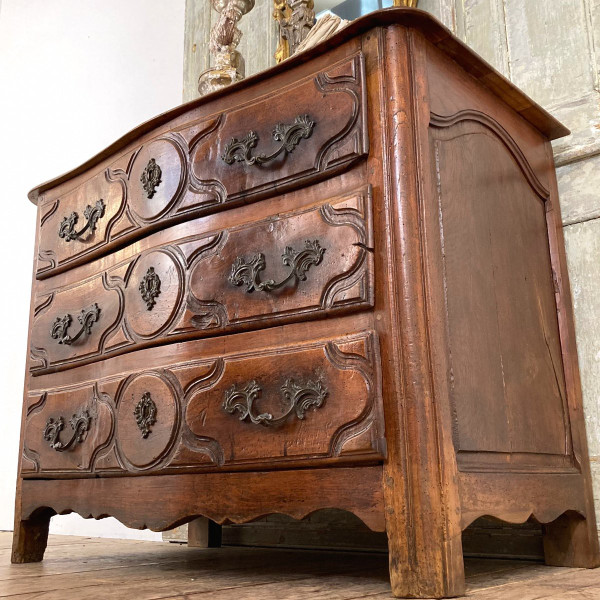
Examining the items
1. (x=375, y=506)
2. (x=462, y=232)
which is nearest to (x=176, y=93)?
(x=462, y=232)

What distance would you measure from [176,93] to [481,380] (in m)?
1.84

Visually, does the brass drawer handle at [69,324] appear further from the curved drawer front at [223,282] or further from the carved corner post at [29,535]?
the carved corner post at [29,535]

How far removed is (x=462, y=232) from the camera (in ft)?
3.60

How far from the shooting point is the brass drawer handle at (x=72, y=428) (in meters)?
1.33

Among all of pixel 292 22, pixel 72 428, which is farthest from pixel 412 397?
pixel 292 22

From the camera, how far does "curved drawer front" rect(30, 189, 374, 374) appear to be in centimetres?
101

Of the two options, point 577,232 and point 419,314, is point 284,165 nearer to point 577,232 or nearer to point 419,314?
point 419,314

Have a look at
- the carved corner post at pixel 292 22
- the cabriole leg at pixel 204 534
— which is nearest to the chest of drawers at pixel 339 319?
the cabriole leg at pixel 204 534

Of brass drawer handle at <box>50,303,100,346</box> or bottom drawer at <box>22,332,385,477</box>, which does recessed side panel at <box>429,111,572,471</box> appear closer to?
bottom drawer at <box>22,332,385,477</box>

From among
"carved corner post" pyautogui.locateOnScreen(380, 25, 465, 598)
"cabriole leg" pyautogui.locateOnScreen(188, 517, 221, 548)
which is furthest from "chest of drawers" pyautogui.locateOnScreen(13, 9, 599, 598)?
"cabriole leg" pyautogui.locateOnScreen(188, 517, 221, 548)

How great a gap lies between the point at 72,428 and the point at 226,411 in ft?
1.43

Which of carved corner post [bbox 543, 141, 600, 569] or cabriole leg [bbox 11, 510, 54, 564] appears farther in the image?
cabriole leg [bbox 11, 510, 54, 564]

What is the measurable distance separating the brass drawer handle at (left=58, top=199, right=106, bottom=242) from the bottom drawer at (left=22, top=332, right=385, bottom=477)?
0.98 feet

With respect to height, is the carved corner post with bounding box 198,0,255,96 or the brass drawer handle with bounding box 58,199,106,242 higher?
the carved corner post with bounding box 198,0,255,96
